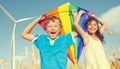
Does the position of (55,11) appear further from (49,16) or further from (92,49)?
(92,49)

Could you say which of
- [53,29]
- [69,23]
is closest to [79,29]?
[69,23]

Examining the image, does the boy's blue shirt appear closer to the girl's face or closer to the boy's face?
the boy's face

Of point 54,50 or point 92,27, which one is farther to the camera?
point 92,27

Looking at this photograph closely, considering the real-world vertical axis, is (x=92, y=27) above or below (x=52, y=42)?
above

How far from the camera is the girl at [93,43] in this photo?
3.89 metres

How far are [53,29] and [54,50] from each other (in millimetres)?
259

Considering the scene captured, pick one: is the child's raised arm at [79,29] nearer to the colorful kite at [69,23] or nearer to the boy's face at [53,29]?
the colorful kite at [69,23]

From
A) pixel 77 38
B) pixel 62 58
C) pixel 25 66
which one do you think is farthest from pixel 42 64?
pixel 25 66

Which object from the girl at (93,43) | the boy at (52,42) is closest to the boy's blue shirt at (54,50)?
the boy at (52,42)

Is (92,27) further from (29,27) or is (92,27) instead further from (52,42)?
(29,27)

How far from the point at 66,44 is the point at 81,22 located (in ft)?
1.35

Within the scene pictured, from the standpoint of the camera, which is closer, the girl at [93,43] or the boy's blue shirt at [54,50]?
the boy's blue shirt at [54,50]

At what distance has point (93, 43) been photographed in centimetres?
397

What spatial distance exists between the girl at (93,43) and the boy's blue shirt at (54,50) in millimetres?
213
